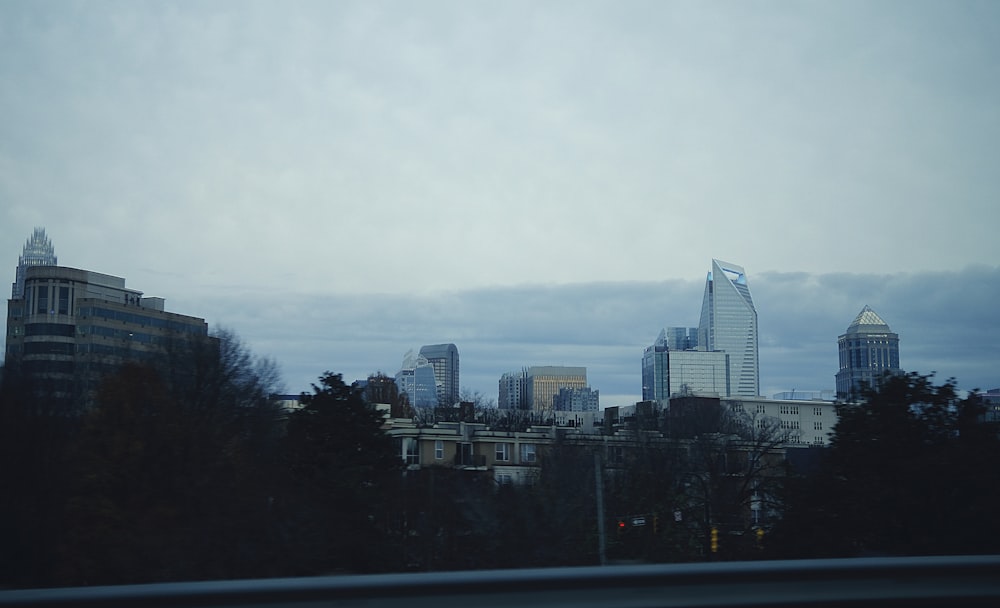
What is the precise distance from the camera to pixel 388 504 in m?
17.5

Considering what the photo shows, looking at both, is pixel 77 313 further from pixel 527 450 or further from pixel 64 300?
pixel 527 450

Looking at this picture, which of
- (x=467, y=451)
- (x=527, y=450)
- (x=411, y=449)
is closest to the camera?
(x=411, y=449)

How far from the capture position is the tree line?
1264 cm

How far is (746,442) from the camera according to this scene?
4950 centimetres

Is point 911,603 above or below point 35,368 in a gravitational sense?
below

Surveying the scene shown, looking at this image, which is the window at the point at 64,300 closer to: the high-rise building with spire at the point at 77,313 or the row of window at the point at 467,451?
the high-rise building with spire at the point at 77,313

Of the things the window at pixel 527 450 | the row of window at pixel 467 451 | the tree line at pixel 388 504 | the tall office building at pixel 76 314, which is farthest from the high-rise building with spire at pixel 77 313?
the tree line at pixel 388 504

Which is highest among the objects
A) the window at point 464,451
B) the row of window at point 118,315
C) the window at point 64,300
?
the window at point 64,300

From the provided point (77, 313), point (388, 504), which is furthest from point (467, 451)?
point (77, 313)

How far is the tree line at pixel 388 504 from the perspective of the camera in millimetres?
12641

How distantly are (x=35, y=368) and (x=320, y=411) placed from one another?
374 inches

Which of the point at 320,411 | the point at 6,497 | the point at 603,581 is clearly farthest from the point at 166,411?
the point at 603,581

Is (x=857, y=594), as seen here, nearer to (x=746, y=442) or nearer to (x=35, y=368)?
(x=35, y=368)

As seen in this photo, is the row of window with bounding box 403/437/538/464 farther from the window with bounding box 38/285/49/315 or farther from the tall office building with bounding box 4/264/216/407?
the window with bounding box 38/285/49/315
